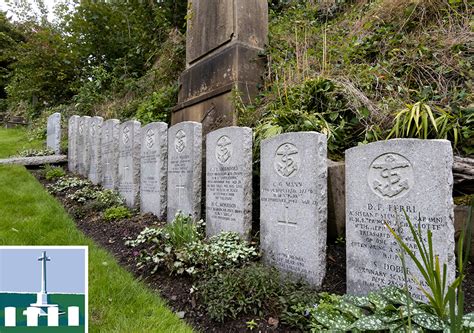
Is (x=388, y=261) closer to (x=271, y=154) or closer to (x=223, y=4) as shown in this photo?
(x=271, y=154)

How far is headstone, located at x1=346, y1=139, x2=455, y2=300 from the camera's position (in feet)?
7.66

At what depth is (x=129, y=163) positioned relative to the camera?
18.6 feet

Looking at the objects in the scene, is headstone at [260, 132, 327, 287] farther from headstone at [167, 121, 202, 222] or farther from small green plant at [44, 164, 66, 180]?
small green plant at [44, 164, 66, 180]

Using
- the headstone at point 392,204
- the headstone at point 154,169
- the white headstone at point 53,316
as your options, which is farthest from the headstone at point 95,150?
the white headstone at point 53,316

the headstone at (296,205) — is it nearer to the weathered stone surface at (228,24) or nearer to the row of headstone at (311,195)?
the row of headstone at (311,195)

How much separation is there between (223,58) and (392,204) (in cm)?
401

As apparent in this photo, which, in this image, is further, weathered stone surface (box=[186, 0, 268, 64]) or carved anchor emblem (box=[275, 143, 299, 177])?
weathered stone surface (box=[186, 0, 268, 64])

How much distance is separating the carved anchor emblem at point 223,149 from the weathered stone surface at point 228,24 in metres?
2.36

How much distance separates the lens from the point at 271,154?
338 cm

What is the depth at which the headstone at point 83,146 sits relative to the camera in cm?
739

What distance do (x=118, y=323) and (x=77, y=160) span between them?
650 centimetres

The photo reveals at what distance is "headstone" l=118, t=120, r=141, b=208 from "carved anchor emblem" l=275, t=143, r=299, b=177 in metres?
2.98

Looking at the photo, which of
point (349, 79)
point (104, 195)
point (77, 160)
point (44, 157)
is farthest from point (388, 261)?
point (44, 157)

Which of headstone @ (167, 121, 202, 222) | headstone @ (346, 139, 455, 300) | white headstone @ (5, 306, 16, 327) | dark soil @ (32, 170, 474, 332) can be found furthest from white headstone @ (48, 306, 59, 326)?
headstone @ (167, 121, 202, 222)
